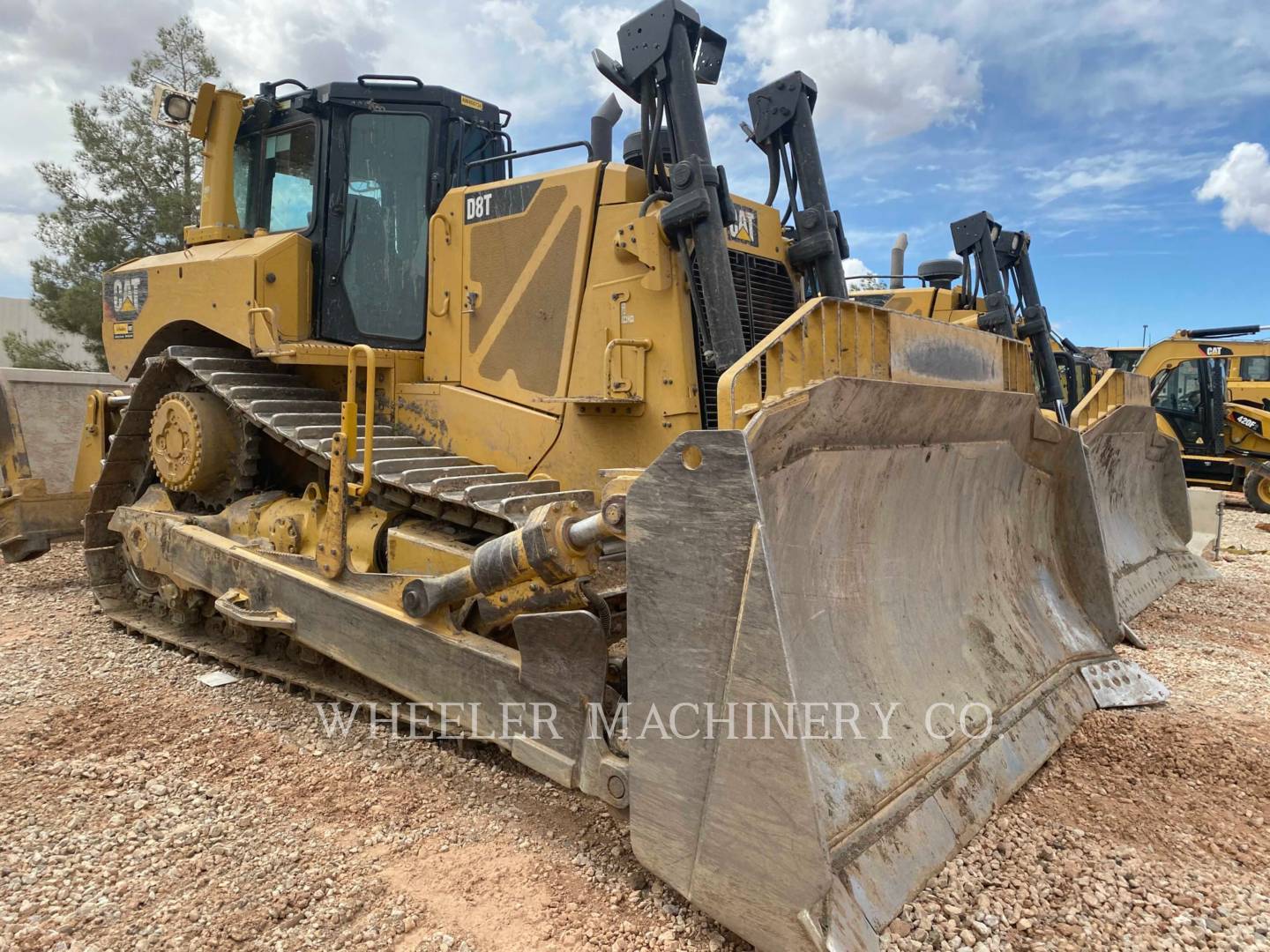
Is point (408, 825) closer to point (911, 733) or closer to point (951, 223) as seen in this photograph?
point (911, 733)

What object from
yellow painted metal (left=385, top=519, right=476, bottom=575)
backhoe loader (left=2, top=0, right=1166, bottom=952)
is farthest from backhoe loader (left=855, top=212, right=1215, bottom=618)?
yellow painted metal (left=385, top=519, right=476, bottom=575)

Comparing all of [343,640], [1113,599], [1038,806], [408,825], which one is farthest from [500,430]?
[1113,599]

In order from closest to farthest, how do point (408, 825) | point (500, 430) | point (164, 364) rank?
point (408, 825)
point (500, 430)
point (164, 364)

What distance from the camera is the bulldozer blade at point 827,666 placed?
6.73ft

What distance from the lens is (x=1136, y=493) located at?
6.12 meters

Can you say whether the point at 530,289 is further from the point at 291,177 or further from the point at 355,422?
the point at 291,177

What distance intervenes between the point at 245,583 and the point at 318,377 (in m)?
1.41

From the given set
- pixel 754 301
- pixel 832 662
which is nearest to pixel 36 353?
pixel 754 301

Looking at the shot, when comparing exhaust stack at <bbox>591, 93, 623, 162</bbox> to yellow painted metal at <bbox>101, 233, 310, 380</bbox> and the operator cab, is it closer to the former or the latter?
the operator cab

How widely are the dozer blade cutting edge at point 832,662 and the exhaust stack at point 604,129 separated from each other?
2320mm

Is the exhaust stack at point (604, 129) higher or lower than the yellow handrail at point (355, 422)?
higher

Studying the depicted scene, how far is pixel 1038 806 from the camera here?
2822 millimetres

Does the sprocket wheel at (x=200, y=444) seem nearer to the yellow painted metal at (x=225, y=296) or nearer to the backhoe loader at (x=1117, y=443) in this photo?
the yellow painted metal at (x=225, y=296)

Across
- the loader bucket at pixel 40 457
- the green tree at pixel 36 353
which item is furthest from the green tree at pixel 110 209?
the loader bucket at pixel 40 457
